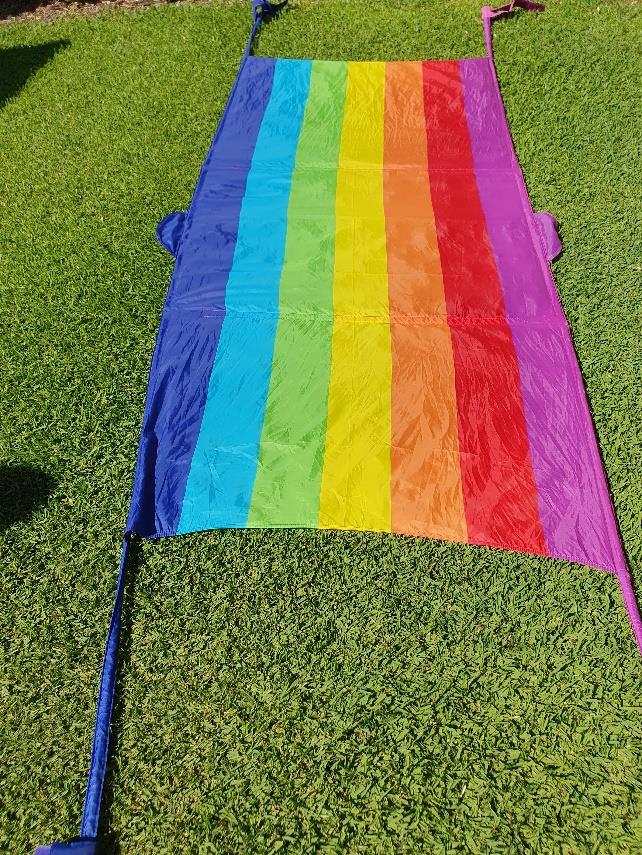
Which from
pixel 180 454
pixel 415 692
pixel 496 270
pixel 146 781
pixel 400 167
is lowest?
pixel 146 781

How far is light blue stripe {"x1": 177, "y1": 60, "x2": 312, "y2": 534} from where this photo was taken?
2.88 m

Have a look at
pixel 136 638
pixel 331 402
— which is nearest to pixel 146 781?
pixel 136 638

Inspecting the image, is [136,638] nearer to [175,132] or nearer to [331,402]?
[331,402]

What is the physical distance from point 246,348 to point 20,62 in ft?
15.0

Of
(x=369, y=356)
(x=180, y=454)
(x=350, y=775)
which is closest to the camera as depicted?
(x=350, y=775)

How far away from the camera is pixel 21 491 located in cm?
297

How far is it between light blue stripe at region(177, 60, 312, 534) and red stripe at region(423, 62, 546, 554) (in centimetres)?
109

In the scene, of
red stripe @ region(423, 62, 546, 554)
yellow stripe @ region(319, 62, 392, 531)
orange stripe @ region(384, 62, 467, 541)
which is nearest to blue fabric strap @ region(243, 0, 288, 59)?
yellow stripe @ region(319, 62, 392, 531)

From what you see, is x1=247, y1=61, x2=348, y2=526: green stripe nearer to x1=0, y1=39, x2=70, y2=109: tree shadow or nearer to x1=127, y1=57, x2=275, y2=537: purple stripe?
x1=127, y1=57, x2=275, y2=537: purple stripe

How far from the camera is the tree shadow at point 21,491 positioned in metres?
2.90

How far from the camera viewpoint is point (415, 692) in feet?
7.81

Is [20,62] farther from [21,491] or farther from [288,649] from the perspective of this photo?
[288,649]

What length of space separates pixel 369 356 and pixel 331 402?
0.38 meters

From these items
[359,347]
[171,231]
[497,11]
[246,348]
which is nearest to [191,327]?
[246,348]
